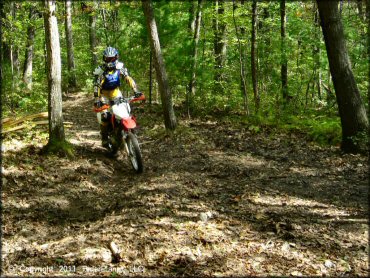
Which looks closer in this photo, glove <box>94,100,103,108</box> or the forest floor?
the forest floor

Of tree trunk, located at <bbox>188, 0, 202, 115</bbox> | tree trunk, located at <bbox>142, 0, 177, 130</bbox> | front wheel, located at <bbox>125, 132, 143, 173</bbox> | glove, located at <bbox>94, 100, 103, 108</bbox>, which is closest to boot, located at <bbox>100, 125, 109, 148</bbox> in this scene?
glove, located at <bbox>94, 100, 103, 108</bbox>

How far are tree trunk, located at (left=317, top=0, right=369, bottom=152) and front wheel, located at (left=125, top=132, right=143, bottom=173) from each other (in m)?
5.04

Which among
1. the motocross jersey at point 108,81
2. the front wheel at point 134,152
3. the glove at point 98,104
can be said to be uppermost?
the motocross jersey at point 108,81

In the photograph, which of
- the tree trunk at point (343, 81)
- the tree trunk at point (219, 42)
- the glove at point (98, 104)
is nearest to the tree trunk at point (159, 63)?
the glove at point (98, 104)

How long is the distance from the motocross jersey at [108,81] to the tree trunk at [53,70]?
0.89 m

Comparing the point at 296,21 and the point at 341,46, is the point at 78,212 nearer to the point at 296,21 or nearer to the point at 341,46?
the point at 341,46

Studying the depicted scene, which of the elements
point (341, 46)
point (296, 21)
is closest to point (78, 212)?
point (341, 46)

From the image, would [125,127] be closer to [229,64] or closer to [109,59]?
[109,59]

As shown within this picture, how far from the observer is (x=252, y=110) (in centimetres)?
1482

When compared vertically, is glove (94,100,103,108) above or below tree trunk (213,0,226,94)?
below

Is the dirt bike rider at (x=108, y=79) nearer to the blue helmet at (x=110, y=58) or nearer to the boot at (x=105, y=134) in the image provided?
the blue helmet at (x=110, y=58)

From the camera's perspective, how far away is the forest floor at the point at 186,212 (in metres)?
3.89

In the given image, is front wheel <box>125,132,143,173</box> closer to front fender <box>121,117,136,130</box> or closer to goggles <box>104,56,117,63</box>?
front fender <box>121,117,136,130</box>

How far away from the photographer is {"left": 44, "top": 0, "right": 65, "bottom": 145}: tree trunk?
23.5 feet
